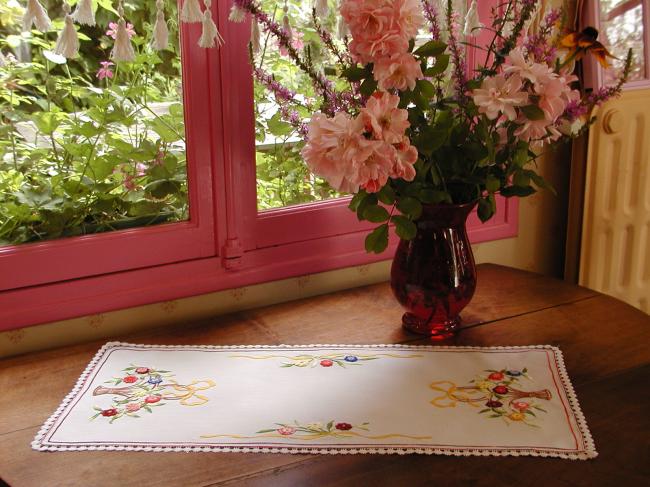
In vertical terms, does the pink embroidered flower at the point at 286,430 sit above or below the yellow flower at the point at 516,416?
below

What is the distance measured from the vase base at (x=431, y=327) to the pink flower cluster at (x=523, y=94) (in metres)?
0.41

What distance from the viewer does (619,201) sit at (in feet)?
6.93

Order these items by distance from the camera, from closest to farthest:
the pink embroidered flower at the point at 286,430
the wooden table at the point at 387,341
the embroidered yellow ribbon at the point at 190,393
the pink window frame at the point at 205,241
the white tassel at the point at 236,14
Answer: the wooden table at the point at 387,341 → the pink embroidered flower at the point at 286,430 → the embroidered yellow ribbon at the point at 190,393 → the white tassel at the point at 236,14 → the pink window frame at the point at 205,241

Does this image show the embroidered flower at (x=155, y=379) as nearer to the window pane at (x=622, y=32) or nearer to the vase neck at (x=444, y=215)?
the vase neck at (x=444, y=215)

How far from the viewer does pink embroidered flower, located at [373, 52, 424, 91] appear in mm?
1248

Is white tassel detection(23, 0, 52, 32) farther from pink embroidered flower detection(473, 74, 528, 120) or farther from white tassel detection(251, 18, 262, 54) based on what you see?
pink embroidered flower detection(473, 74, 528, 120)

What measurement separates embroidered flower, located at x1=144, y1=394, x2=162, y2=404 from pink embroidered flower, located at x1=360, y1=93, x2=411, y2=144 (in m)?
0.54

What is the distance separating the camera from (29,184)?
1.50m

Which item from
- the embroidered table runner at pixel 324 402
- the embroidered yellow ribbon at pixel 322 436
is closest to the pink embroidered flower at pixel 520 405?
the embroidered table runner at pixel 324 402

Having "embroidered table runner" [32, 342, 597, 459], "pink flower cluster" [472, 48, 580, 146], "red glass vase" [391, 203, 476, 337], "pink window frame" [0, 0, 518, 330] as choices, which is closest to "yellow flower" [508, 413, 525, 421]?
"embroidered table runner" [32, 342, 597, 459]

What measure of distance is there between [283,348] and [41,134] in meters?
0.59

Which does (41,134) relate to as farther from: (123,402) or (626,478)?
(626,478)

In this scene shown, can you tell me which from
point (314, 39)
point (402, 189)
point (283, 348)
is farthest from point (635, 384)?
point (314, 39)

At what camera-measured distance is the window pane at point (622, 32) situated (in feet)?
6.56
